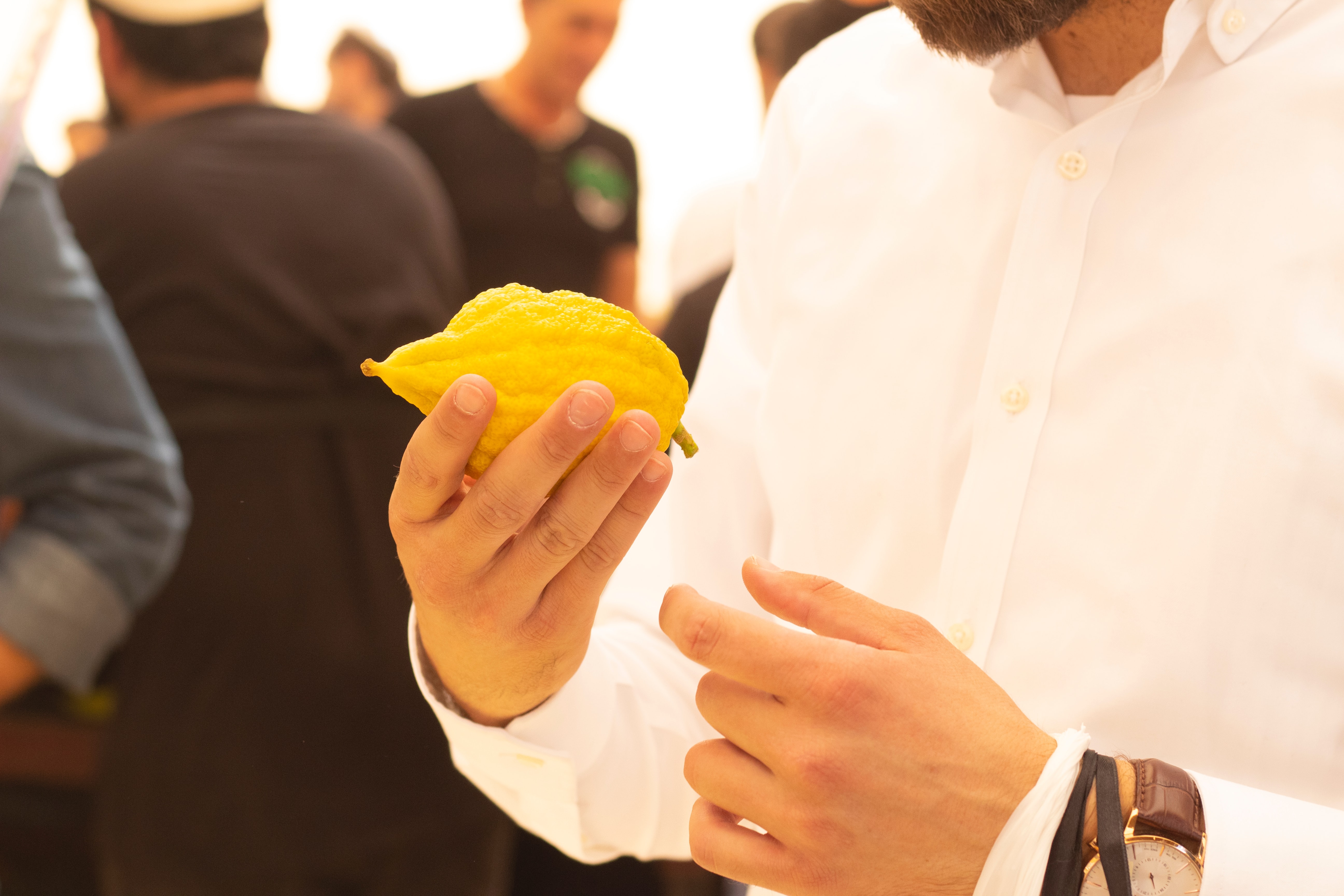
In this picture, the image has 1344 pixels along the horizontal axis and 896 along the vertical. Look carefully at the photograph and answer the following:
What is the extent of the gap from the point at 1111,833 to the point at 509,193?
279 centimetres

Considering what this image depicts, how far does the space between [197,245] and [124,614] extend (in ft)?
2.22

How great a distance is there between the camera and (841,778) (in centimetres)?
83

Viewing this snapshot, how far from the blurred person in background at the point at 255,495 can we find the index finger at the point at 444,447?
1.15 meters

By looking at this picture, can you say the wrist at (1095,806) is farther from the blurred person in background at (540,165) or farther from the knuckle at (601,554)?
the blurred person in background at (540,165)

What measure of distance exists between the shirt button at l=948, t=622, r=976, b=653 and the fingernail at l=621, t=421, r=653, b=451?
0.49 metres

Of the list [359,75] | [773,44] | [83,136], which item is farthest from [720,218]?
[83,136]

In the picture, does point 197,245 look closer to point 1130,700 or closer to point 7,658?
point 7,658

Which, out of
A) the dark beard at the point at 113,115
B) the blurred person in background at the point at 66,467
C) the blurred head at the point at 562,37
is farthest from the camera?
the blurred head at the point at 562,37

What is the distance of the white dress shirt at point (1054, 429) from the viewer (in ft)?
3.24

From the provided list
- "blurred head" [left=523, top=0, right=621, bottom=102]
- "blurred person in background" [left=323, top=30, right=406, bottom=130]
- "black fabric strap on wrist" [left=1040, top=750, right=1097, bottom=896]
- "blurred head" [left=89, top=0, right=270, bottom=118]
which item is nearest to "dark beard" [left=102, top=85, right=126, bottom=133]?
"blurred head" [left=89, top=0, right=270, bottom=118]

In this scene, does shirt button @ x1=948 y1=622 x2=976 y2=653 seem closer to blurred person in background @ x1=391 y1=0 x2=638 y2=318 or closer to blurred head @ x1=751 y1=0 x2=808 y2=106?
blurred head @ x1=751 y1=0 x2=808 y2=106

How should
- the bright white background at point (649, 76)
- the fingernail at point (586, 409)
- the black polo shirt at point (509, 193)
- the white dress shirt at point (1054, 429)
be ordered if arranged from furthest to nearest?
the bright white background at point (649, 76), the black polo shirt at point (509, 193), the white dress shirt at point (1054, 429), the fingernail at point (586, 409)

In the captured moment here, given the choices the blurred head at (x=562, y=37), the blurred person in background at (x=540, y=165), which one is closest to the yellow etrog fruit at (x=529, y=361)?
the blurred person in background at (x=540, y=165)

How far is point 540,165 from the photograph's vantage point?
336 cm
